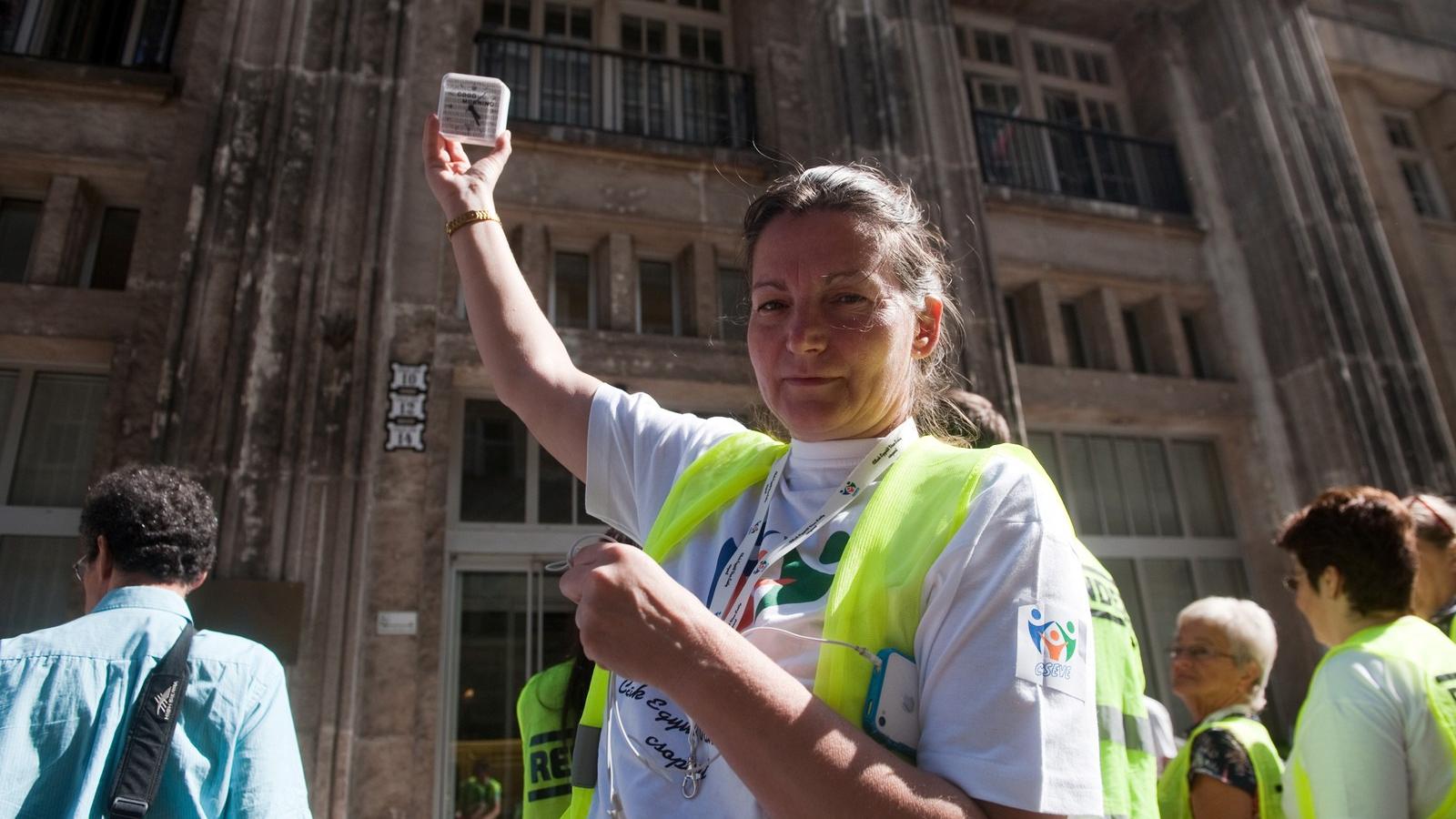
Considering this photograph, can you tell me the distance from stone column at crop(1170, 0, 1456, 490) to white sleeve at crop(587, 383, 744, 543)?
8.44m

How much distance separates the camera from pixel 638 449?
5.15ft

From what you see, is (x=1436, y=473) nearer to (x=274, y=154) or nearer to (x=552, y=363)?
(x=552, y=363)

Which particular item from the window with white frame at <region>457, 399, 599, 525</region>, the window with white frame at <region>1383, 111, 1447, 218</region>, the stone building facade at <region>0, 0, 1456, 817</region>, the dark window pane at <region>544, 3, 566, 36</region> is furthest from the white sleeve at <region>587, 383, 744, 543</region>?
the window with white frame at <region>1383, 111, 1447, 218</region>

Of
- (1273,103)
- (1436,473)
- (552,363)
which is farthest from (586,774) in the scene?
(1273,103)

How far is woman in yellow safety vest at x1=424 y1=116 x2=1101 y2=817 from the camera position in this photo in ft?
2.83

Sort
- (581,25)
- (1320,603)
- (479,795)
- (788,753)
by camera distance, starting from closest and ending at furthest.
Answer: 1. (788,753)
2. (1320,603)
3. (479,795)
4. (581,25)

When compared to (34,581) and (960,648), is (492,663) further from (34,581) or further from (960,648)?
(960,648)

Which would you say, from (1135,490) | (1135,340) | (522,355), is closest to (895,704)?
(522,355)

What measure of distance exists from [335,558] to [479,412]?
169 cm

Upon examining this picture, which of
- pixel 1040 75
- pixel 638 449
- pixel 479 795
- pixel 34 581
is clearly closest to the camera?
pixel 638 449

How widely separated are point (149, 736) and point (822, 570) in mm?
1840

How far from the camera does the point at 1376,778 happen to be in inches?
79.9

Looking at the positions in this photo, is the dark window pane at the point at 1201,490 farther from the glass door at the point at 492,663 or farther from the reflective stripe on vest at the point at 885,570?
the reflective stripe on vest at the point at 885,570

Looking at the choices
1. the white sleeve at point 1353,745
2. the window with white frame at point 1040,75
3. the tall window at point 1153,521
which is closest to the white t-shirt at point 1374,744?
the white sleeve at point 1353,745
